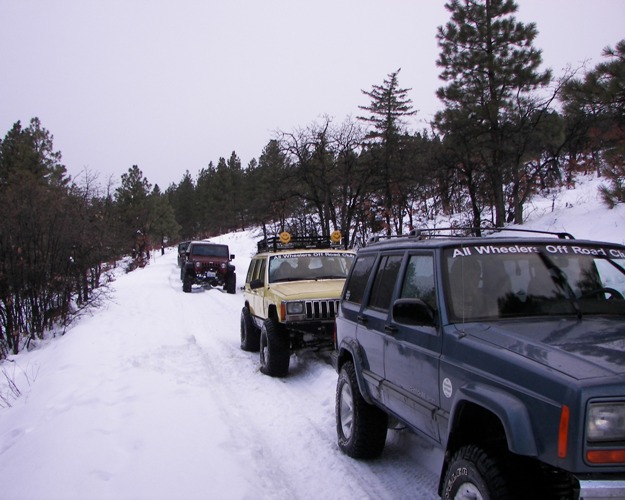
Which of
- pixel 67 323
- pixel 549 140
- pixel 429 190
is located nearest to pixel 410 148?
pixel 429 190

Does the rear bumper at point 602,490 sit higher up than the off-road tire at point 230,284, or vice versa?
the rear bumper at point 602,490

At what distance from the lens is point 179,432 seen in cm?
521

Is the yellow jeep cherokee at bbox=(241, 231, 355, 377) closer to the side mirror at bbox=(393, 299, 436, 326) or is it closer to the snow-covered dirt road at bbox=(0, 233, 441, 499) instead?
the snow-covered dirt road at bbox=(0, 233, 441, 499)

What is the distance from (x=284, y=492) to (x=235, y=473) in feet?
1.49

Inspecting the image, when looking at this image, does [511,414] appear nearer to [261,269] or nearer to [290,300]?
[290,300]

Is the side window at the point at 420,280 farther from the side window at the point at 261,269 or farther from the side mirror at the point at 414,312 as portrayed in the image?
the side window at the point at 261,269

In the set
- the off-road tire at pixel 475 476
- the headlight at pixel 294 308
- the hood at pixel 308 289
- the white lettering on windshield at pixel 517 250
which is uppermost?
the white lettering on windshield at pixel 517 250

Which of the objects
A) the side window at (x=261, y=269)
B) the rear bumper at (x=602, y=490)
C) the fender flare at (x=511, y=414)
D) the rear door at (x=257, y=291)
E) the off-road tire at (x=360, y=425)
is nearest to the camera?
the rear bumper at (x=602, y=490)

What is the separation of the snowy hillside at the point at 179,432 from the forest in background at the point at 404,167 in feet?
11.6

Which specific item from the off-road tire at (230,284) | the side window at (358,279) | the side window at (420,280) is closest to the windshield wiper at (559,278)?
the side window at (420,280)

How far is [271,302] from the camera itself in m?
7.97

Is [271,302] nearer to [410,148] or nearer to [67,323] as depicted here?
[67,323]

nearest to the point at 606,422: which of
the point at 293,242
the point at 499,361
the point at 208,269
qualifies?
the point at 499,361

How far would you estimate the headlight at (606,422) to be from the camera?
2121 millimetres
